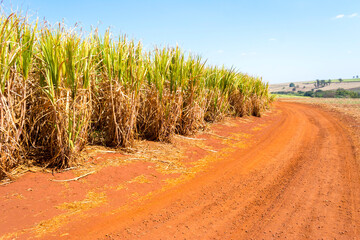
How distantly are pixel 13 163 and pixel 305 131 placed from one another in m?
8.82

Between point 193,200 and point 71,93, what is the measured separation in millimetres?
2605

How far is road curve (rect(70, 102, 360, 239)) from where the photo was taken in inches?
101

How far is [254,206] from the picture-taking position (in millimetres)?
3186

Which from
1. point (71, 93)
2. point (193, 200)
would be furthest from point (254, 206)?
point (71, 93)

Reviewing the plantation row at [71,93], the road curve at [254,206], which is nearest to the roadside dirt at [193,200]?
the road curve at [254,206]

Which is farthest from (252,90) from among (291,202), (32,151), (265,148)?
(32,151)

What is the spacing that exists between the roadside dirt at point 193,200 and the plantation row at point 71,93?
0.58m

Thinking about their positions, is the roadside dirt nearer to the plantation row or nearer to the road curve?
the road curve

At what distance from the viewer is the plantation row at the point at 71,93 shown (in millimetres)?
3504

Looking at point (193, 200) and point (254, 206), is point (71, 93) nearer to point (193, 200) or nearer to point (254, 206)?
point (193, 200)

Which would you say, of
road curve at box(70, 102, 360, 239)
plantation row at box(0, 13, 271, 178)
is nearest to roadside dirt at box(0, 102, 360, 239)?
road curve at box(70, 102, 360, 239)

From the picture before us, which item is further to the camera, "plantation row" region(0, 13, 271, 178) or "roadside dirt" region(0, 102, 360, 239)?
"plantation row" region(0, 13, 271, 178)

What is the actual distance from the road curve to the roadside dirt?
0.01m

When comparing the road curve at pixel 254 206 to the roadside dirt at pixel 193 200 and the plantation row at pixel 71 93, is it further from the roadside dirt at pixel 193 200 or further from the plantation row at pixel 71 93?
the plantation row at pixel 71 93
